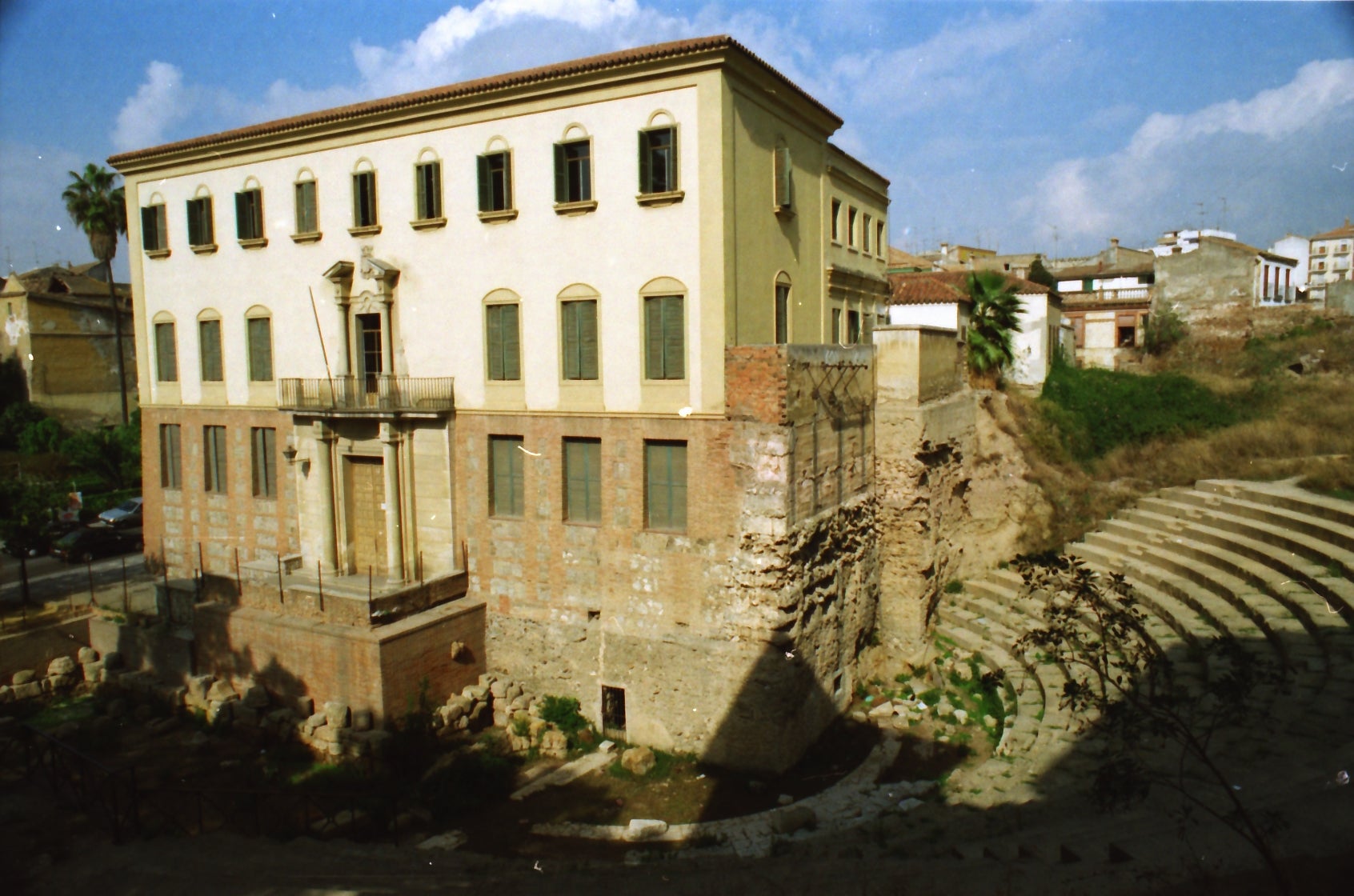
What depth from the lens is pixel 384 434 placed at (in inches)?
754

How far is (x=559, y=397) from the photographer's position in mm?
17609

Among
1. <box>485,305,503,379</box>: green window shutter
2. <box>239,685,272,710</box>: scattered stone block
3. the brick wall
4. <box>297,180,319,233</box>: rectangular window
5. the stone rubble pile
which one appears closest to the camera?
the stone rubble pile

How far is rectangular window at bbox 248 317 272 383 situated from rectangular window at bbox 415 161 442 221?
5.59m

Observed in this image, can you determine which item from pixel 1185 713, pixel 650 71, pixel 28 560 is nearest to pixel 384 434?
pixel 650 71

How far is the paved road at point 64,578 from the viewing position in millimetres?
25391

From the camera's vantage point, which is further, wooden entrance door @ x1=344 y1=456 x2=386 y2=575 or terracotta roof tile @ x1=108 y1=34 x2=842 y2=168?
wooden entrance door @ x1=344 y1=456 x2=386 y2=575

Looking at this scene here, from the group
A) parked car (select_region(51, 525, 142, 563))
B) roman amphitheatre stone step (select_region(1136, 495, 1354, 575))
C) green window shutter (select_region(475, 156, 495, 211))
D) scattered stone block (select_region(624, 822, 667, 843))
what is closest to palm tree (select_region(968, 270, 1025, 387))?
roman amphitheatre stone step (select_region(1136, 495, 1354, 575))

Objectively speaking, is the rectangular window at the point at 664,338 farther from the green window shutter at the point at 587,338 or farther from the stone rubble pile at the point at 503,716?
the stone rubble pile at the point at 503,716

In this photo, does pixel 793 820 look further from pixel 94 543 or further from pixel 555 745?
pixel 94 543

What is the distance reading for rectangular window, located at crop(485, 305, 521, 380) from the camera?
18.0 m

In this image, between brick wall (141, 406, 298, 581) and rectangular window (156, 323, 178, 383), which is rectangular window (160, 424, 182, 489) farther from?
rectangular window (156, 323, 178, 383)

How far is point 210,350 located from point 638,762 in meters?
15.7

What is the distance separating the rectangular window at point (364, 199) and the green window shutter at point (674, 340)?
7696mm

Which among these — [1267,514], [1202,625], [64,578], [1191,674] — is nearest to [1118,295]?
[1267,514]
